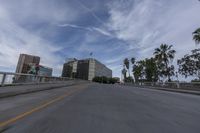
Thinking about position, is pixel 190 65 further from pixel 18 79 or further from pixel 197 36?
pixel 18 79

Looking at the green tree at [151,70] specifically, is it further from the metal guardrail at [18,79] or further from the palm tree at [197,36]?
the metal guardrail at [18,79]

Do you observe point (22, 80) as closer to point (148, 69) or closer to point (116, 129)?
point (116, 129)

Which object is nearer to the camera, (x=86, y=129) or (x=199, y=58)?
(x=86, y=129)

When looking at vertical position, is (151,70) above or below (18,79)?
above

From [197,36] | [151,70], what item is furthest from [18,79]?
[151,70]

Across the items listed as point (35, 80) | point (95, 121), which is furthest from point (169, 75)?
point (95, 121)

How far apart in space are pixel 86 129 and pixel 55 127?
0.76 m

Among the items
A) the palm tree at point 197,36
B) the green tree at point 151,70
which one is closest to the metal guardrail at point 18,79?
the palm tree at point 197,36

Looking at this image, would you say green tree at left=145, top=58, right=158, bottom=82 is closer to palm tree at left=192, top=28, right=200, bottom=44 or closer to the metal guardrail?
palm tree at left=192, top=28, right=200, bottom=44

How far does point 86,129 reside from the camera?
4301 millimetres

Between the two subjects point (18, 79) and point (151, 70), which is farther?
point (151, 70)

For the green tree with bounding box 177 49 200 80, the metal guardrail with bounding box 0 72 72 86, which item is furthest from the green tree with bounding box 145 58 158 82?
the metal guardrail with bounding box 0 72 72 86

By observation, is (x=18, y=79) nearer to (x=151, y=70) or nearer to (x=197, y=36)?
(x=197, y=36)

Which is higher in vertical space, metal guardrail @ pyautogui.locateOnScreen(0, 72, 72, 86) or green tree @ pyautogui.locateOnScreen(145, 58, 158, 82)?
green tree @ pyautogui.locateOnScreen(145, 58, 158, 82)
